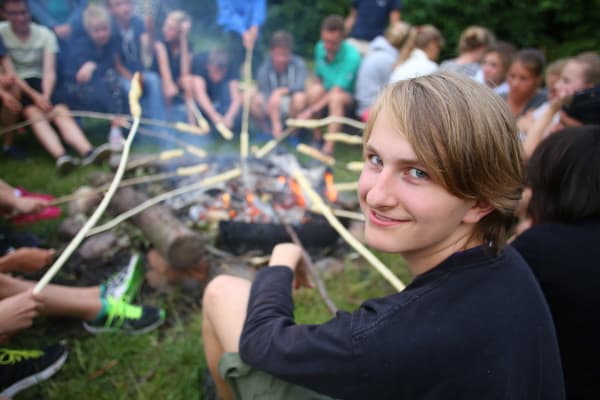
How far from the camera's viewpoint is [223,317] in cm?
180

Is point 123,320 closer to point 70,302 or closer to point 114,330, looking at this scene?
point 114,330

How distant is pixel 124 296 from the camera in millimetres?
2646

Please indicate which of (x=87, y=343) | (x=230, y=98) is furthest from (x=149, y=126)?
(x=87, y=343)

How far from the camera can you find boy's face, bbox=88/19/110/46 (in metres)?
4.56

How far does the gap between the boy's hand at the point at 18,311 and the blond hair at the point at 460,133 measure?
67.9 inches

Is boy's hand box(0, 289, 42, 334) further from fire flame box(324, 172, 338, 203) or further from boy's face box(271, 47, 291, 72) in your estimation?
boy's face box(271, 47, 291, 72)

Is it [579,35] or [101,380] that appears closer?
[101,380]

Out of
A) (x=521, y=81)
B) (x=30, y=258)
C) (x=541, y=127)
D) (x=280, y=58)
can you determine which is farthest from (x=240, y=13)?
(x=30, y=258)

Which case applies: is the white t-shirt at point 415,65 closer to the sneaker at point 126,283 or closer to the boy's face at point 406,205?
the sneaker at point 126,283

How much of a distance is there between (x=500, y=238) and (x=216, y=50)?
508cm

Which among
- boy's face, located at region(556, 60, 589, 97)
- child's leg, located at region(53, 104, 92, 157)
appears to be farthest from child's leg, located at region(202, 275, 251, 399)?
boy's face, located at region(556, 60, 589, 97)

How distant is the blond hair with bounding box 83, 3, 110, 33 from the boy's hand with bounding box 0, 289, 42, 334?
373 cm

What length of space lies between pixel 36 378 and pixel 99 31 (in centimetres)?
381

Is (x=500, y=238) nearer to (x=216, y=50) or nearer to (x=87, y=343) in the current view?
(x=87, y=343)
